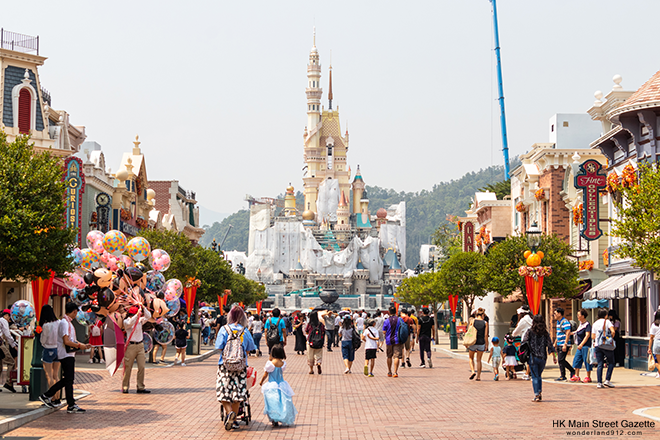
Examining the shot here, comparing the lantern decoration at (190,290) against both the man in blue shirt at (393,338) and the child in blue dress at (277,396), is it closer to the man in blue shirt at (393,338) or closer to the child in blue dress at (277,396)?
the man in blue shirt at (393,338)

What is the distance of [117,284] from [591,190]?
1836cm

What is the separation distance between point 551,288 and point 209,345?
1837cm

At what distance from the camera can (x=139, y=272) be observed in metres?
16.4

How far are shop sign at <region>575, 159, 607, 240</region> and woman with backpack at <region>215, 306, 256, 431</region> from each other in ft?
61.4

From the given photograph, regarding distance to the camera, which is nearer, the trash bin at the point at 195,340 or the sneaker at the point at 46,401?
the sneaker at the point at 46,401

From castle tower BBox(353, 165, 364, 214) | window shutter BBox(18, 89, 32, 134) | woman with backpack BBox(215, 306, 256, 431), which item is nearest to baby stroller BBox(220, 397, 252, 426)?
woman with backpack BBox(215, 306, 256, 431)

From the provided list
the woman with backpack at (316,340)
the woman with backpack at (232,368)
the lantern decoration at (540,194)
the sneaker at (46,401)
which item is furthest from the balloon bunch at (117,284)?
the lantern decoration at (540,194)

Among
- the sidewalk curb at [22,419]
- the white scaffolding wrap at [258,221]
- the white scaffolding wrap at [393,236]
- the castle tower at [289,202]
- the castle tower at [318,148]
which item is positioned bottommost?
the sidewalk curb at [22,419]

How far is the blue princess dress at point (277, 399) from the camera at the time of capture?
12320 millimetres

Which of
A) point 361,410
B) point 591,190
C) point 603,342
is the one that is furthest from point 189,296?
point 361,410

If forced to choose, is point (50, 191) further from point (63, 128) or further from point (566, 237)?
point (566, 237)

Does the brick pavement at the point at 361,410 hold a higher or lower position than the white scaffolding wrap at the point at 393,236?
lower

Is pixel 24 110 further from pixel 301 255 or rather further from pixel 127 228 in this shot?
pixel 301 255

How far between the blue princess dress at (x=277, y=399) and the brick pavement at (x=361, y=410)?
242mm
